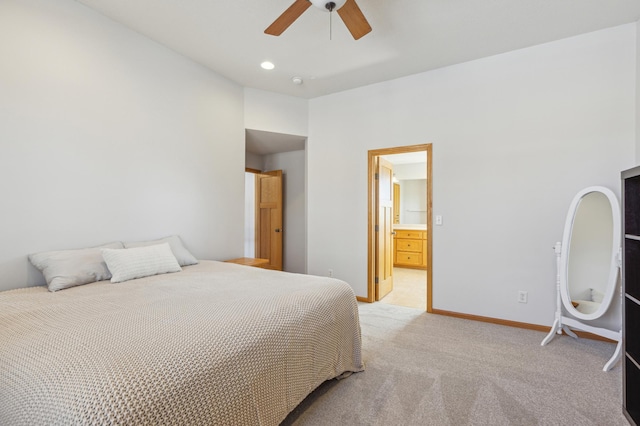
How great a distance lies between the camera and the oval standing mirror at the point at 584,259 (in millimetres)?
2604

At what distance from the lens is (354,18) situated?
207 centimetres

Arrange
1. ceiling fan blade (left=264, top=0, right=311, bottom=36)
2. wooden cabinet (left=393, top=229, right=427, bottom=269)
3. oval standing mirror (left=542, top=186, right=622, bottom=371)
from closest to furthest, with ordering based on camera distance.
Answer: ceiling fan blade (left=264, top=0, right=311, bottom=36)
oval standing mirror (left=542, top=186, right=622, bottom=371)
wooden cabinet (left=393, top=229, right=427, bottom=269)

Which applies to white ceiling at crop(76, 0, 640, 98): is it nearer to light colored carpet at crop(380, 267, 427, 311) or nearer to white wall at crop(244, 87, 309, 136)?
white wall at crop(244, 87, 309, 136)

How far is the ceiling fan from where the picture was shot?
1968 millimetres

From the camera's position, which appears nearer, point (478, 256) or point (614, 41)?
point (614, 41)

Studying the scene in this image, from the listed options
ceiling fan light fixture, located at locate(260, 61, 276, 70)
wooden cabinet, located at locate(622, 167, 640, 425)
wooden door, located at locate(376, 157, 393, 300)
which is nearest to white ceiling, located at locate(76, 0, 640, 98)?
ceiling fan light fixture, located at locate(260, 61, 276, 70)

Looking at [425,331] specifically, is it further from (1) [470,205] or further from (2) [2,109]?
(2) [2,109]

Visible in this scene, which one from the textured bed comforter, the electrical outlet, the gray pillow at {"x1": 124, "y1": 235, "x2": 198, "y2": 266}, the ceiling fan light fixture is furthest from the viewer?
the ceiling fan light fixture

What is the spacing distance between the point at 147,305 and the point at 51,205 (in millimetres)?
1405

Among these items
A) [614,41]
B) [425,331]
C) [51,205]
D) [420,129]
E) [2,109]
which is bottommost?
[425,331]

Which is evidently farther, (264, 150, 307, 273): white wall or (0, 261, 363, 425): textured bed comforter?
(264, 150, 307, 273): white wall

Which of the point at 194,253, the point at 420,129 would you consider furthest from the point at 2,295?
the point at 420,129

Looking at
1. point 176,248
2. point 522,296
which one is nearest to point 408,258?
point 522,296

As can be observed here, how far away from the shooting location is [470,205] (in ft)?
10.8
